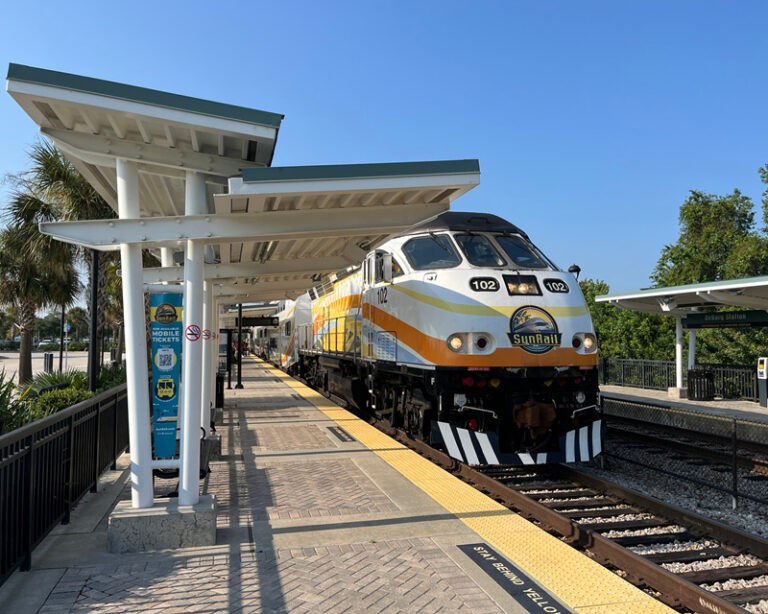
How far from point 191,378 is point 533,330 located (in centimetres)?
439

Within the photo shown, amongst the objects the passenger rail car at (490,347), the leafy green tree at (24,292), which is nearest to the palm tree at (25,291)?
the leafy green tree at (24,292)

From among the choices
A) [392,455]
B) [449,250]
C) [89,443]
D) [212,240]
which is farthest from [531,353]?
[89,443]

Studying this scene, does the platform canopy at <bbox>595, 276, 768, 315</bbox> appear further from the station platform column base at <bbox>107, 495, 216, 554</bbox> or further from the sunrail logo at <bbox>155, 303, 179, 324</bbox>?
the station platform column base at <bbox>107, 495, 216, 554</bbox>

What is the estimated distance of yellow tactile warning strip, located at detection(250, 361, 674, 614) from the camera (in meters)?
4.25

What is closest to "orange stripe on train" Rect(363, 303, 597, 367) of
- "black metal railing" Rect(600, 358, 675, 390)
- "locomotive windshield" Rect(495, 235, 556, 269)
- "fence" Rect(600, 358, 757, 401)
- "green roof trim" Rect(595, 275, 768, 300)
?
"locomotive windshield" Rect(495, 235, 556, 269)

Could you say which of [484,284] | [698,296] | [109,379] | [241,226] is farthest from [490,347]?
[698,296]

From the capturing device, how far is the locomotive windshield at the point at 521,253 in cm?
907

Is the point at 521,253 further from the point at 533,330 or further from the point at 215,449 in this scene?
the point at 215,449

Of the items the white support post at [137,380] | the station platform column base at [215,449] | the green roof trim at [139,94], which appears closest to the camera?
the green roof trim at [139,94]

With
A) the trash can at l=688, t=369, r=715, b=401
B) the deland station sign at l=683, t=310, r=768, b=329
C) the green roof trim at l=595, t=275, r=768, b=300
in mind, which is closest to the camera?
the green roof trim at l=595, t=275, r=768, b=300

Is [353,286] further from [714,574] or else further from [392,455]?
[714,574]

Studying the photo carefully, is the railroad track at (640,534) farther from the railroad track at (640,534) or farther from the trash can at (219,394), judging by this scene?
the trash can at (219,394)

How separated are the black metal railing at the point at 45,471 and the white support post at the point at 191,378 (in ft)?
3.59

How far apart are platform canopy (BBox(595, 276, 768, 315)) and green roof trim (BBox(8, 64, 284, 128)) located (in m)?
13.7
